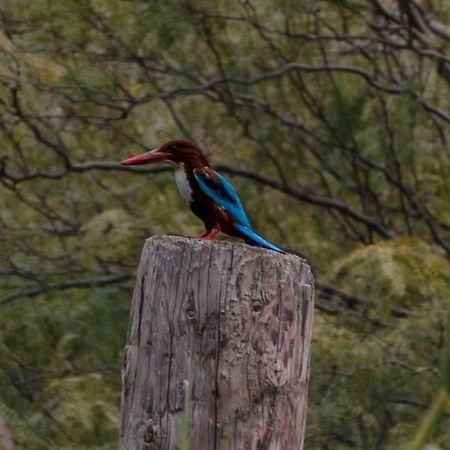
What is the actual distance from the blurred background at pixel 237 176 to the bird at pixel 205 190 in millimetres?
3033

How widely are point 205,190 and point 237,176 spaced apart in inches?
177

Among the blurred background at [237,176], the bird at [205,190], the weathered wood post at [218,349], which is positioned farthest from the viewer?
the blurred background at [237,176]

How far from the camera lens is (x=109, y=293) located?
7547 mm

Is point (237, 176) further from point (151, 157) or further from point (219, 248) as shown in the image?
point (219, 248)

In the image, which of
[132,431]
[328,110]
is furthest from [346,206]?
[132,431]

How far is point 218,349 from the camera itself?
253 centimetres

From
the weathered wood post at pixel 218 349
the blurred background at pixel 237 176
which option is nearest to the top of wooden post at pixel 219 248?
the weathered wood post at pixel 218 349

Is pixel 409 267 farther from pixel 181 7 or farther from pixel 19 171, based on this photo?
pixel 19 171

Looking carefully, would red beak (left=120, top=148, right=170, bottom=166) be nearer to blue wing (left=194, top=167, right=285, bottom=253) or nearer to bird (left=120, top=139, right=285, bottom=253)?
bird (left=120, top=139, right=285, bottom=253)

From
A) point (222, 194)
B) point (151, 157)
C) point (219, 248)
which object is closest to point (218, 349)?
point (219, 248)

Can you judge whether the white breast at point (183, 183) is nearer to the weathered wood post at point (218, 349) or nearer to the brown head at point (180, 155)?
the brown head at point (180, 155)

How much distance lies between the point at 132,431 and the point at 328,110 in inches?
217

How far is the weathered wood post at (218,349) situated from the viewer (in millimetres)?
2529

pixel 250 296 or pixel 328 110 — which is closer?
pixel 250 296
